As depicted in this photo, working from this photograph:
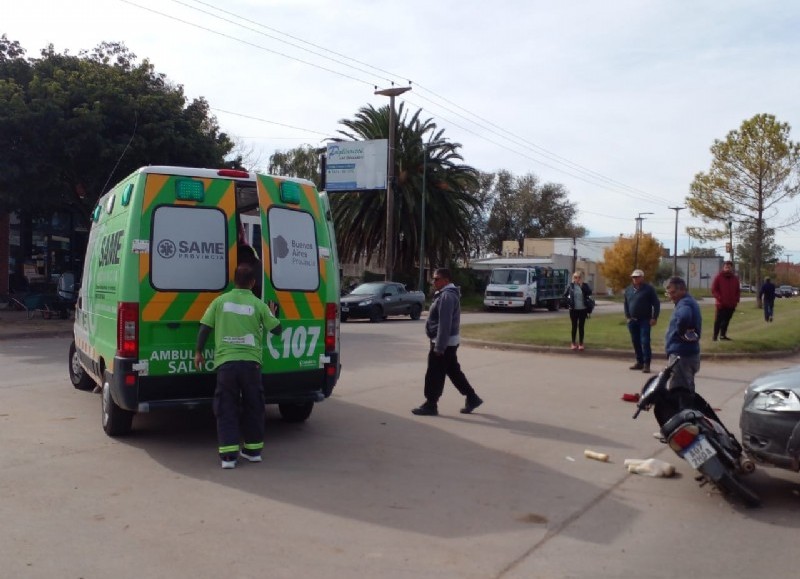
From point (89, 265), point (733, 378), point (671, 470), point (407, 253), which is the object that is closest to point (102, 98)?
point (89, 265)

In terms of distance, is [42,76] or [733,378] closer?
[733,378]

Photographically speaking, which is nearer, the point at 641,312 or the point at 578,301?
the point at 641,312

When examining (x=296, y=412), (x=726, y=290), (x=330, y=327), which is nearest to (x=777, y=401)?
(x=330, y=327)

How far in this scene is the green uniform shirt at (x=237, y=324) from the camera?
6672mm

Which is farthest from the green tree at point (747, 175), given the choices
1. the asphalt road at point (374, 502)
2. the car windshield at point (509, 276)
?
the asphalt road at point (374, 502)

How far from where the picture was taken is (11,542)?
187 inches

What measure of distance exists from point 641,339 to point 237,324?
8807 mm

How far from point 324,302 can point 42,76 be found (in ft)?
57.2

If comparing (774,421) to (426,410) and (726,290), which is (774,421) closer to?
(426,410)

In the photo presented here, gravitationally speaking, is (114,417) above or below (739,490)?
above

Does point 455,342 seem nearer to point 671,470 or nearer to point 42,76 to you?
point 671,470

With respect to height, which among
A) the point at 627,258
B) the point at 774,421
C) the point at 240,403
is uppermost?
the point at 627,258

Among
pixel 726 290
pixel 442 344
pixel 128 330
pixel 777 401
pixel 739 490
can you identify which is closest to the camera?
pixel 739 490

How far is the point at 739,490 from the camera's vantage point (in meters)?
5.70
